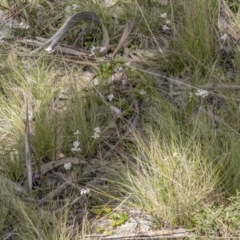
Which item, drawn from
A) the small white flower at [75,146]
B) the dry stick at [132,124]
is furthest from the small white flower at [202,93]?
the small white flower at [75,146]

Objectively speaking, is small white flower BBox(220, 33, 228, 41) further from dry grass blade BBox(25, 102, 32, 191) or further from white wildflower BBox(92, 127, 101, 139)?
dry grass blade BBox(25, 102, 32, 191)

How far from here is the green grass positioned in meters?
2.71

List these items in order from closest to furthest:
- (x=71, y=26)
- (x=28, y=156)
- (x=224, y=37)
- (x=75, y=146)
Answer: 1. (x=28, y=156)
2. (x=75, y=146)
3. (x=224, y=37)
4. (x=71, y=26)

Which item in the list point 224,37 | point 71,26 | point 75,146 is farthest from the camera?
point 71,26

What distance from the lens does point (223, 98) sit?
3389 mm

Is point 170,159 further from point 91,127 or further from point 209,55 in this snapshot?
point 209,55

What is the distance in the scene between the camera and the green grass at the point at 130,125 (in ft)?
8.90

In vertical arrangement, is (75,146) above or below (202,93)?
below

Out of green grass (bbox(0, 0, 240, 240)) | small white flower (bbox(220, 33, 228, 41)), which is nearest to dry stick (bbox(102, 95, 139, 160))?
green grass (bbox(0, 0, 240, 240))

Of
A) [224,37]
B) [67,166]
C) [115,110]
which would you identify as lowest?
[67,166]

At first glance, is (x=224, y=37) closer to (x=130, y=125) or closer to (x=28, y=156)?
(x=130, y=125)

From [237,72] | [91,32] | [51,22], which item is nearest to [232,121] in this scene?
[237,72]

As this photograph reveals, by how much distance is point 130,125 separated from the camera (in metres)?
3.28

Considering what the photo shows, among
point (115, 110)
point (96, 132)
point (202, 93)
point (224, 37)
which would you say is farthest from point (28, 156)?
point (224, 37)
